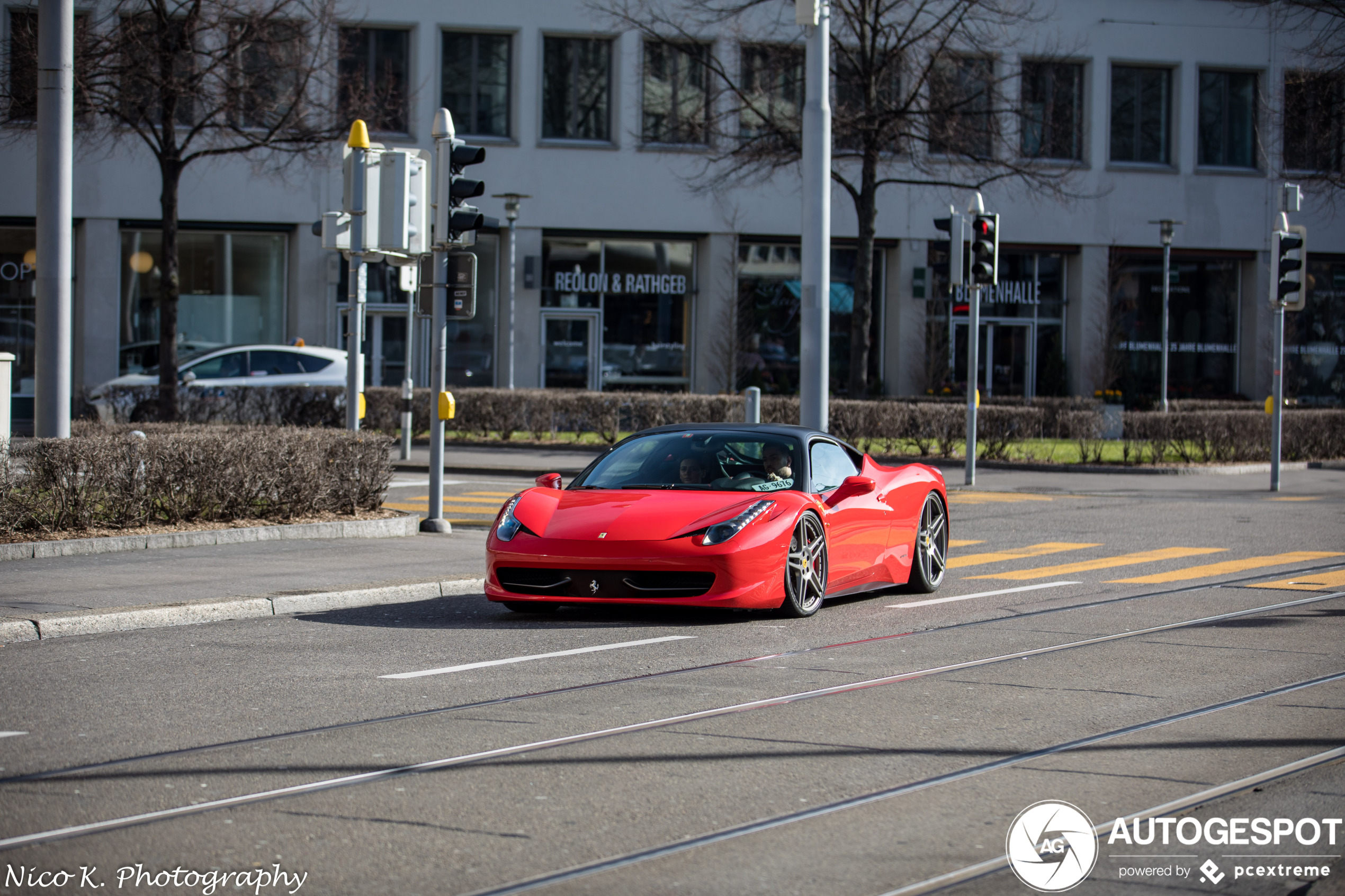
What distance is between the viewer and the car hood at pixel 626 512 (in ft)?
30.3

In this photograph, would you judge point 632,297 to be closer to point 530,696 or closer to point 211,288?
point 211,288

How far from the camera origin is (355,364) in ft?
62.6

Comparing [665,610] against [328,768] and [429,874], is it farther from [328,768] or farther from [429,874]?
[429,874]

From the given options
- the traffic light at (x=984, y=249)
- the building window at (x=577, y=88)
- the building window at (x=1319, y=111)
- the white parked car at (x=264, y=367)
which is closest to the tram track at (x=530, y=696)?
the traffic light at (x=984, y=249)

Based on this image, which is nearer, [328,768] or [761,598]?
[328,768]

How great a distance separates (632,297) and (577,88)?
228 inches

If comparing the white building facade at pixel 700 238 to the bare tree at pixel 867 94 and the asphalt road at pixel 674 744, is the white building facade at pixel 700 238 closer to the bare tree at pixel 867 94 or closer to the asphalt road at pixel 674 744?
the bare tree at pixel 867 94

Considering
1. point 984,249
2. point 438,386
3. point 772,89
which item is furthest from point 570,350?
point 438,386

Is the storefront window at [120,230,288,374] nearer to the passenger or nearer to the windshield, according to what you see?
the windshield

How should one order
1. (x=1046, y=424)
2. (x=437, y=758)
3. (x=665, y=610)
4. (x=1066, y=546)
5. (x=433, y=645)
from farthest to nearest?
(x=1046, y=424) < (x=1066, y=546) < (x=665, y=610) < (x=433, y=645) < (x=437, y=758)

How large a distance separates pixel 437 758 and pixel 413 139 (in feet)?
117

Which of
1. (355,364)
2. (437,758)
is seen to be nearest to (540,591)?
(437,758)

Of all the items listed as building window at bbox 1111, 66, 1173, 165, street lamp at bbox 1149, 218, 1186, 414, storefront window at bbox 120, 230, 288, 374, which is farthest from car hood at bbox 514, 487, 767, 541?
building window at bbox 1111, 66, 1173, 165

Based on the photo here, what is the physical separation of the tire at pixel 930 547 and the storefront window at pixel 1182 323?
3444 centimetres
